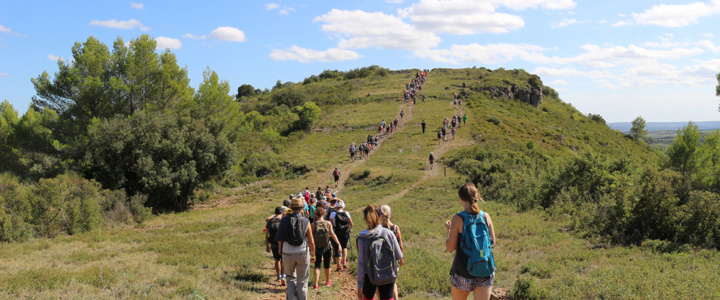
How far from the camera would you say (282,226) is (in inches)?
260

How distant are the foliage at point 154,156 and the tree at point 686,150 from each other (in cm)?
3545

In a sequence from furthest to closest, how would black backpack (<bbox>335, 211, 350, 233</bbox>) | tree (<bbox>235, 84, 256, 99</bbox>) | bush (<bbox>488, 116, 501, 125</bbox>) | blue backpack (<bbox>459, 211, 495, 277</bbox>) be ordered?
tree (<bbox>235, 84, 256, 99</bbox>)
bush (<bbox>488, 116, 501, 125</bbox>)
black backpack (<bbox>335, 211, 350, 233</bbox>)
blue backpack (<bbox>459, 211, 495, 277</bbox>)

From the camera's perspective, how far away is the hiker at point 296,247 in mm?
6477

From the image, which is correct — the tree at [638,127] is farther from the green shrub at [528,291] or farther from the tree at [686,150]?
the green shrub at [528,291]

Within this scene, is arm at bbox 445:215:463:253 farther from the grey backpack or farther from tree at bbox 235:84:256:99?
tree at bbox 235:84:256:99

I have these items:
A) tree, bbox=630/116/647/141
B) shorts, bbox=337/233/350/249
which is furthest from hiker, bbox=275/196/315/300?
tree, bbox=630/116/647/141

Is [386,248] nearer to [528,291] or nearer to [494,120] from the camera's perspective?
[528,291]

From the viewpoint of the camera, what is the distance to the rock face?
201 feet

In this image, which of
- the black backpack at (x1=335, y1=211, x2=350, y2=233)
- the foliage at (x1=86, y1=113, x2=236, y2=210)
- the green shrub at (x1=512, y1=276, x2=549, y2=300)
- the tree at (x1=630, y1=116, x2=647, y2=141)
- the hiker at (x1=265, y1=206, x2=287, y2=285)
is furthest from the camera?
the tree at (x1=630, y1=116, x2=647, y2=141)

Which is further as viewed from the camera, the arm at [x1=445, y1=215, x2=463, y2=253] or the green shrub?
the green shrub

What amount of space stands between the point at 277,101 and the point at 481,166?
1906 inches

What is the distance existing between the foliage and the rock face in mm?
46772

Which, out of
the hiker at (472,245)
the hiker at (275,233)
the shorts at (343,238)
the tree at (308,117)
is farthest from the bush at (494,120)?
the hiker at (472,245)

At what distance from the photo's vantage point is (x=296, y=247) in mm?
6531
